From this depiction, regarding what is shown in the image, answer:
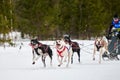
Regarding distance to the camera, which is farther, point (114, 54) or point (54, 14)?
point (54, 14)

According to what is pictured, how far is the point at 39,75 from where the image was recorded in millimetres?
14117

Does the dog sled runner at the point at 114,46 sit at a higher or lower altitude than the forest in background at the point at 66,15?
lower

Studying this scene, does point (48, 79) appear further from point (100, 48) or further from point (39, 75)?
point (100, 48)

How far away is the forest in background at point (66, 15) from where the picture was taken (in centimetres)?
4938

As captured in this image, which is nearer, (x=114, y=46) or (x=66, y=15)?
(x=114, y=46)

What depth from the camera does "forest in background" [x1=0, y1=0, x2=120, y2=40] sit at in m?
49.4

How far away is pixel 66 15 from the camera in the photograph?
165 ft

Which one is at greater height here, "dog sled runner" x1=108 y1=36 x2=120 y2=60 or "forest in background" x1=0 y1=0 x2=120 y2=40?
"forest in background" x1=0 y1=0 x2=120 y2=40

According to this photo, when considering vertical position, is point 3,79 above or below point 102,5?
below

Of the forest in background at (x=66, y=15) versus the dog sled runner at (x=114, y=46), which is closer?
the dog sled runner at (x=114, y=46)

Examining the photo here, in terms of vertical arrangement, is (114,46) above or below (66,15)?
below

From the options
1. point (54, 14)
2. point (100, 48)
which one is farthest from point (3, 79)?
point (54, 14)

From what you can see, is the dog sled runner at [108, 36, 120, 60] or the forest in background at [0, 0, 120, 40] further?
the forest in background at [0, 0, 120, 40]

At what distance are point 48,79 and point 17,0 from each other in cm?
4042
